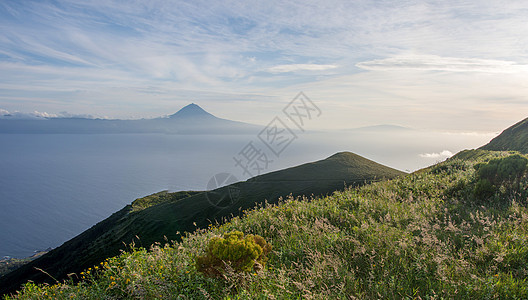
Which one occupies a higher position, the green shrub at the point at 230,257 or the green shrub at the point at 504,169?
the green shrub at the point at 504,169

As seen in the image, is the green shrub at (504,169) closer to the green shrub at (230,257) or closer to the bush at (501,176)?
the bush at (501,176)

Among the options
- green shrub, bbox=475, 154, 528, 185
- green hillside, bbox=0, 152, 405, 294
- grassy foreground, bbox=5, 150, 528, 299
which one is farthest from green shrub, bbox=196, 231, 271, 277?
green hillside, bbox=0, 152, 405, 294

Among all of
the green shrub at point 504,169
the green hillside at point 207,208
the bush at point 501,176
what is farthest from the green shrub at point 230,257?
the green hillside at point 207,208

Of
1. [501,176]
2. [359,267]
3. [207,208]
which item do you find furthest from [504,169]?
[207,208]

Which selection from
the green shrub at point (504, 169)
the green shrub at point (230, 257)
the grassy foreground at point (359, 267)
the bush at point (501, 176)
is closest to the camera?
the grassy foreground at point (359, 267)

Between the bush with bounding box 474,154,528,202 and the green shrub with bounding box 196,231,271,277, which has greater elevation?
the bush with bounding box 474,154,528,202

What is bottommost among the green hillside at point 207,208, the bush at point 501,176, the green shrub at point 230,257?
the green hillside at point 207,208

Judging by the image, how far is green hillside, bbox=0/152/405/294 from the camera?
35.0m

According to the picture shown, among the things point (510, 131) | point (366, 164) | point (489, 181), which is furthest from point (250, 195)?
point (510, 131)

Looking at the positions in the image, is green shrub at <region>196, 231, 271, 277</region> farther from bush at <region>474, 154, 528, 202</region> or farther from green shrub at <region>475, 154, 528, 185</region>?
green shrub at <region>475, 154, 528, 185</region>

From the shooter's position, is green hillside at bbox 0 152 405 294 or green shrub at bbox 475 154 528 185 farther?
green hillside at bbox 0 152 405 294

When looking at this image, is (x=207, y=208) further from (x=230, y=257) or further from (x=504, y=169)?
(x=230, y=257)

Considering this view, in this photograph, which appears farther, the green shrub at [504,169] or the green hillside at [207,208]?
the green hillside at [207,208]

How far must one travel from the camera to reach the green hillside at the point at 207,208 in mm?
34969
